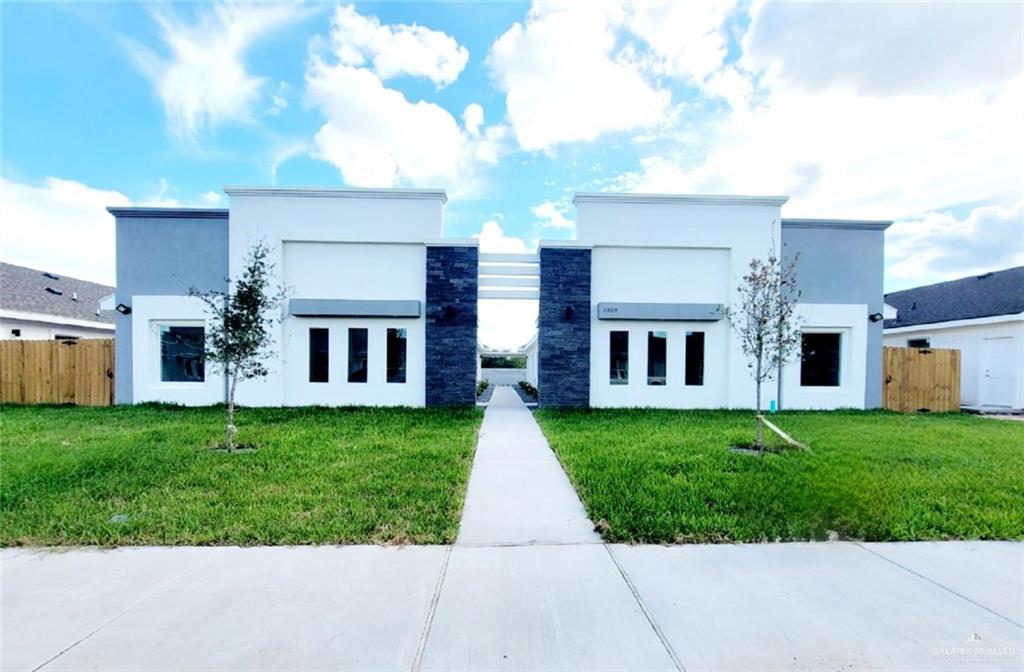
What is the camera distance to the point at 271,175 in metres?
12.7

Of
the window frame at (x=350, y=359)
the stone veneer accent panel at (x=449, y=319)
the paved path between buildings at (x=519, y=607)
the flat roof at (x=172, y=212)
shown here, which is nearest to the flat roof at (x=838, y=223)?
the stone veneer accent panel at (x=449, y=319)

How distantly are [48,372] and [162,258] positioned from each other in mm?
4973

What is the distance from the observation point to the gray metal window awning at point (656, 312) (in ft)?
40.8

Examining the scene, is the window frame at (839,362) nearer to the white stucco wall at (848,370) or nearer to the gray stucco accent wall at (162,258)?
the white stucco wall at (848,370)

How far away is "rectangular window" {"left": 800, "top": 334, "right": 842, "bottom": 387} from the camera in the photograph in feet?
43.2

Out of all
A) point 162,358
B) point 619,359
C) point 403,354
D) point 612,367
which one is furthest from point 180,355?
point 619,359

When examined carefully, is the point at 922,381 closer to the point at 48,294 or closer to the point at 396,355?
the point at 396,355

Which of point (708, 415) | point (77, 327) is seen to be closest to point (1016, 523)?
point (708, 415)

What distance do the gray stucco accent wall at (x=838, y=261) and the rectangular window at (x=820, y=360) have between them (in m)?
0.95

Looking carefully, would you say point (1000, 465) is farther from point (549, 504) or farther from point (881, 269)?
point (881, 269)

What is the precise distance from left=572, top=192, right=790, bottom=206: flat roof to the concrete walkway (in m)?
7.35

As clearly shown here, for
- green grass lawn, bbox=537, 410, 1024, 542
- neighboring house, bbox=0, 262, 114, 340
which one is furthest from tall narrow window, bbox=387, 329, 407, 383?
neighboring house, bbox=0, 262, 114, 340

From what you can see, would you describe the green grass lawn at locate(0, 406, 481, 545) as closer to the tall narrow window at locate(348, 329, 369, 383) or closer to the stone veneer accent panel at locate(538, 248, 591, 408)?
the tall narrow window at locate(348, 329, 369, 383)

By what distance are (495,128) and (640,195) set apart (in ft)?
15.7
